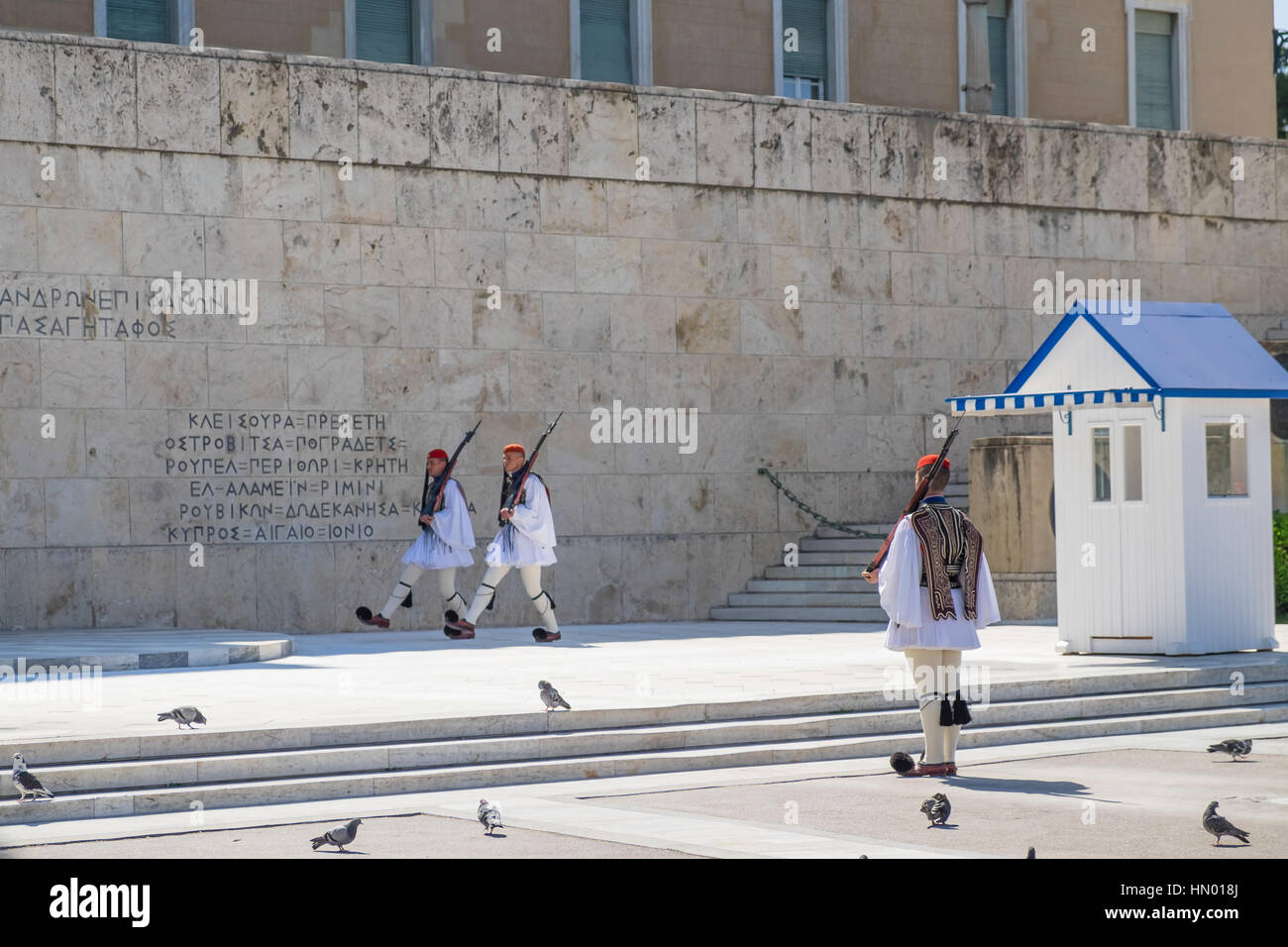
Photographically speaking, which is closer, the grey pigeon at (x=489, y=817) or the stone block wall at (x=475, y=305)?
the grey pigeon at (x=489, y=817)

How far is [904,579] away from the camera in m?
11.0

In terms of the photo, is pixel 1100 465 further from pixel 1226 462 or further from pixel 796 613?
pixel 796 613

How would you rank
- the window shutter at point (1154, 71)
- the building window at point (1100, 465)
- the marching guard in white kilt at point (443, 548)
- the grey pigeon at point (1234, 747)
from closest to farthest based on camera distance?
1. the grey pigeon at point (1234, 747)
2. the building window at point (1100, 465)
3. the marching guard in white kilt at point (443, 548)
4. the window shutter at point (1154, 71)

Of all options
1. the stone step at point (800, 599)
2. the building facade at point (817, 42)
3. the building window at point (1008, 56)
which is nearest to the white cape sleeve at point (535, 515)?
the stone step at point (800, 599)

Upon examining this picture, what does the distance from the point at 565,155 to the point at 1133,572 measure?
9.07m

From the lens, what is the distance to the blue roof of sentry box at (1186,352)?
15.2m

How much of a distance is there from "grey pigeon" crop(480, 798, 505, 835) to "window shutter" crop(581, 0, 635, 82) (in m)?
18.5

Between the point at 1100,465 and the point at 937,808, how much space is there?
23.8ft

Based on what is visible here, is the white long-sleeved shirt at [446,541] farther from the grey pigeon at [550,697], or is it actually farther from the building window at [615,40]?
the building window at [615,40]

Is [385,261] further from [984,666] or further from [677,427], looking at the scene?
[984,666]

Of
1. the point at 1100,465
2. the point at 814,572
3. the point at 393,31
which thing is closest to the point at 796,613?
the point at 814,572

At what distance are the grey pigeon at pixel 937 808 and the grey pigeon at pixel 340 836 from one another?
8.73 feet

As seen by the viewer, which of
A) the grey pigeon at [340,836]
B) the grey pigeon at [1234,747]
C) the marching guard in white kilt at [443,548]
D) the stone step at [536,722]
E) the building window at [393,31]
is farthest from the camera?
the building window at [393,31]
